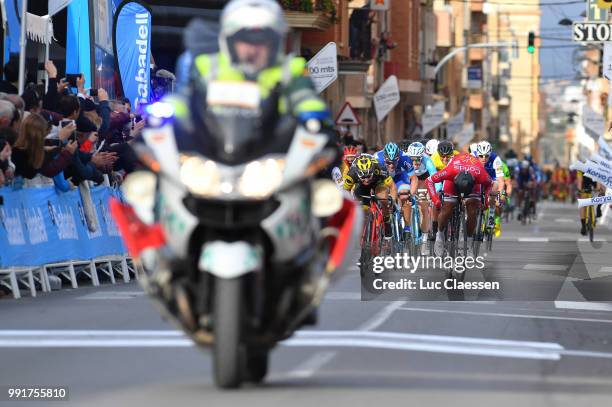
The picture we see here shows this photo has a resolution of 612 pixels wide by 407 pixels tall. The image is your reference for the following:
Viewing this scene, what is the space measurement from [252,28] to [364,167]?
12.8 meters

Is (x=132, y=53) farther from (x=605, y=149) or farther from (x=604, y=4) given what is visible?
(x=605, y=149)

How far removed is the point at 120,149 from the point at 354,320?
25.8 ft

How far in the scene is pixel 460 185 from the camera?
23.9 meters

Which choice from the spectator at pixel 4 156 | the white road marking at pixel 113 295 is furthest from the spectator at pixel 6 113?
the white road marking at pixel 113 295

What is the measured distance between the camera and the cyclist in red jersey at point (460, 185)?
24.0 m

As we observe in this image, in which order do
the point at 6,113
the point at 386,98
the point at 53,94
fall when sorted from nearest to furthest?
1. the point at 6,113
2. the point at 53,94
3. the point at 386,98

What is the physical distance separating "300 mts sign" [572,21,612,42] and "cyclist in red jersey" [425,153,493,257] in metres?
15.5

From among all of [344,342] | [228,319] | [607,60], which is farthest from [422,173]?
[228,319]

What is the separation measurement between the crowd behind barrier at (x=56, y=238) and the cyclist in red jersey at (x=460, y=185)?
3.93m

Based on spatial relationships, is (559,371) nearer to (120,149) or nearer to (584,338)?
(584,338)

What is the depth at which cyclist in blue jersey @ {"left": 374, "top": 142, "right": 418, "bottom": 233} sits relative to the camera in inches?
1061

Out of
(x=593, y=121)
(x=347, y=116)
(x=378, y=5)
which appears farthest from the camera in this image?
(x=378, y=5)

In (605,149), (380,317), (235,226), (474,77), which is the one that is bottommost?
(474,77)

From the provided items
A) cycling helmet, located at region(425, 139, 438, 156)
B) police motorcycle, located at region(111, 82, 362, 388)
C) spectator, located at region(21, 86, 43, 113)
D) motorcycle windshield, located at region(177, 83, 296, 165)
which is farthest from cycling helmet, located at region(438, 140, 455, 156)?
motorcycle windshield, located at region(177, 83, 296, 165)
